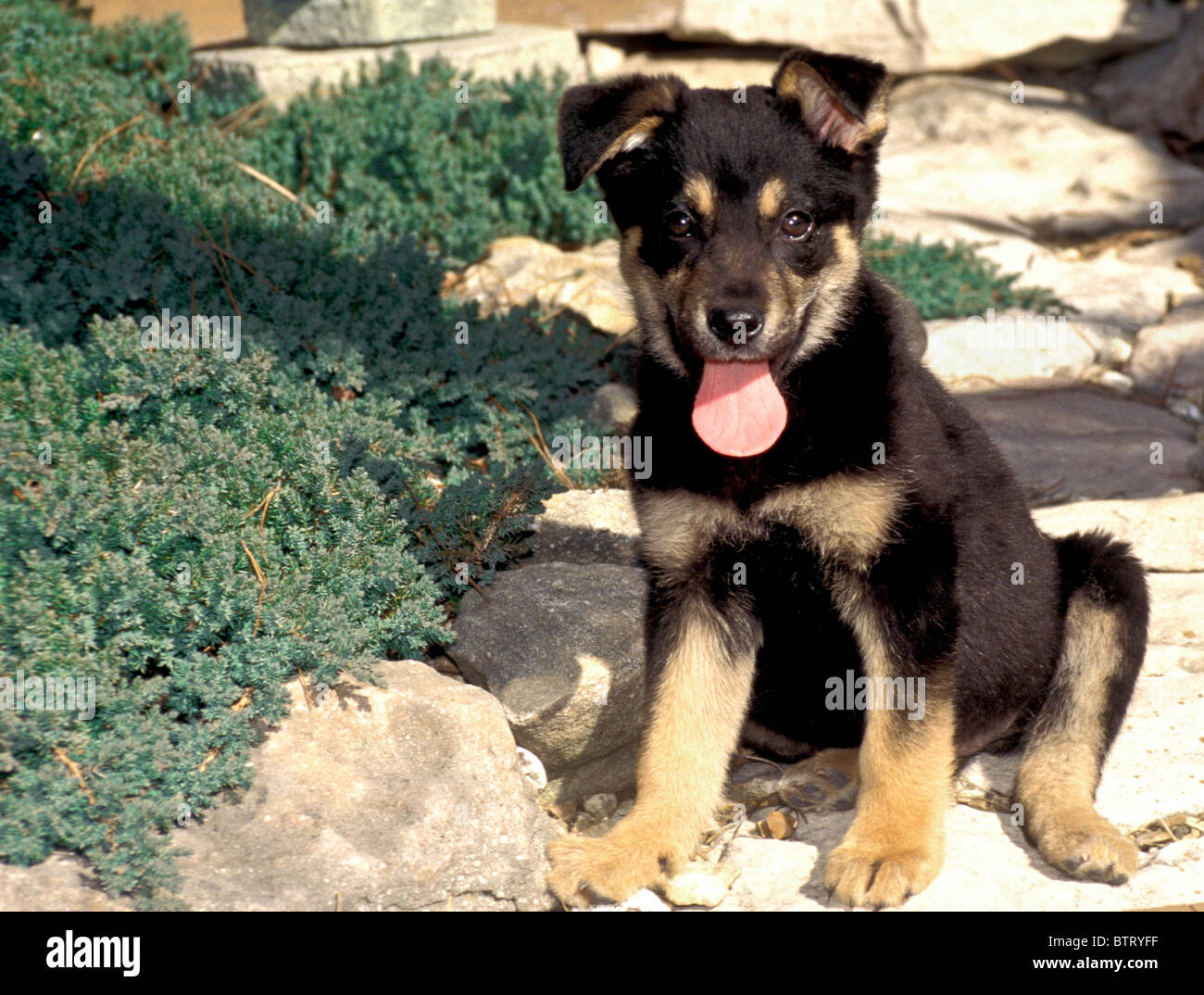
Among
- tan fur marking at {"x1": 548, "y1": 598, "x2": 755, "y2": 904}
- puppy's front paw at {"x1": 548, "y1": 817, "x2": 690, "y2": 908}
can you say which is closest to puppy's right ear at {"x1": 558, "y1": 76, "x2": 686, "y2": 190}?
tan fur marking at {"x1": 548, "y1": 598, "x2": 755, "y2": 904}

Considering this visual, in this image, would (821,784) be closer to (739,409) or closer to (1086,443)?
(739,409)

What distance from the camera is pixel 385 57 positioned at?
9.38 meters

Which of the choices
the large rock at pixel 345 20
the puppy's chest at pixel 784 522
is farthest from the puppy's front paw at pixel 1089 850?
the large rock at pixel 345 20

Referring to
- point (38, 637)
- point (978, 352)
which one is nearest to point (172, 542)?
point (38, 637)

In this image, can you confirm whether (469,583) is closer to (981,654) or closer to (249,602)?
(249,602)

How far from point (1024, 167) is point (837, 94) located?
22.2 ft

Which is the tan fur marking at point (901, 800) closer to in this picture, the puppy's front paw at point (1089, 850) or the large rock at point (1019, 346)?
the puppy's front paw at point (1089, 850)

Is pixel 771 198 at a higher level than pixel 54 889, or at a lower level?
higher

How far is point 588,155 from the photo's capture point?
3.89 m

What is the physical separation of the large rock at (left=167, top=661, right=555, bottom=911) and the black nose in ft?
4.51

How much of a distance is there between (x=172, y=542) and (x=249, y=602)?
354mm

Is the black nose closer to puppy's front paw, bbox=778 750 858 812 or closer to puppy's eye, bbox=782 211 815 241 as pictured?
puppy's eye, bbox=782 211 815 241

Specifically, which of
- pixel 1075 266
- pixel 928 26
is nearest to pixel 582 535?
pixel 1075 266

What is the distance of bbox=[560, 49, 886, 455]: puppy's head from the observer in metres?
3.76
